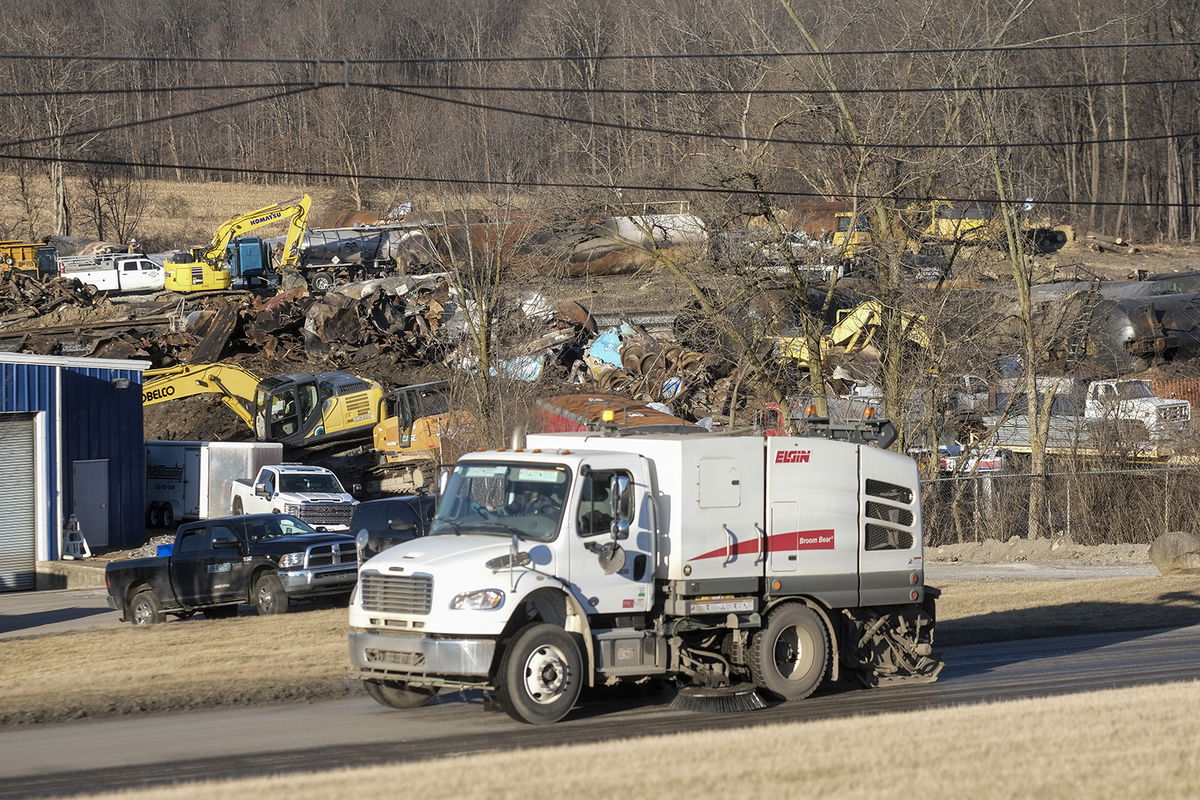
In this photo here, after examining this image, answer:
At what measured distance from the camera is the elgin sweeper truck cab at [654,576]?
12.2m

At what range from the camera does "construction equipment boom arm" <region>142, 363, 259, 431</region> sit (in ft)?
142

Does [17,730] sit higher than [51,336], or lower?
lower

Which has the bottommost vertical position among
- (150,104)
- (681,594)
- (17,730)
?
(17,730)

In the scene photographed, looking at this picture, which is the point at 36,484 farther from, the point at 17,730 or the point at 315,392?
the point at 17,730

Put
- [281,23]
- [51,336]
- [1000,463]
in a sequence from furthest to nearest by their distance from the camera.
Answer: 1. [281,23]
2. [51,336]
3. [1000,463]

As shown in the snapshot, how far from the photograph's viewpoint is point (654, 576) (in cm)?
1326

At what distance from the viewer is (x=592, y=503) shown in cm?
1288

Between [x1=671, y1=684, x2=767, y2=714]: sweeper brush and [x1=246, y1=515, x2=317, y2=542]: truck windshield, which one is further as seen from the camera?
[x1=246, y1=515, x2=317, y2=542]: truck windshield

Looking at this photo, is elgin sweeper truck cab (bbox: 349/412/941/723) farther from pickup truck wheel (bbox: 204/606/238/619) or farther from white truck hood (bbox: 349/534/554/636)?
pickup truck wheel (bbox: 204/606/238/619)

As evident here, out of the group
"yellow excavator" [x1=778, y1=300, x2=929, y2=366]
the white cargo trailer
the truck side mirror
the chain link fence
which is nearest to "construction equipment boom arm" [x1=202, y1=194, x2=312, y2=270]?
the white cargo trailer

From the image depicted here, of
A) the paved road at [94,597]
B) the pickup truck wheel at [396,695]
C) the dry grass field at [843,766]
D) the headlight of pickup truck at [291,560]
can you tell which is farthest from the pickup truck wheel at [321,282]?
the dry grass field at [843,766]

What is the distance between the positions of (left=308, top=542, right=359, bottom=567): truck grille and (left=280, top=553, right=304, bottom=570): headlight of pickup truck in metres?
0.17

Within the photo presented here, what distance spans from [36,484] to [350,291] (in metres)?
21.1

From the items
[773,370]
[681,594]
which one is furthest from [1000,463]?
[681,594]
